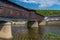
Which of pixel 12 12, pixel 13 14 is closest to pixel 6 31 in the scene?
pixel 13 14

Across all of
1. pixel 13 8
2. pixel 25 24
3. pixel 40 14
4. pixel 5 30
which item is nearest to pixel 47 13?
pixel 40 14

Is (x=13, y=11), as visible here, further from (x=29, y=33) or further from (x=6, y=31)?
(x=6, y=31)

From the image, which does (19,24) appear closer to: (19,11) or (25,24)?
(25,24)

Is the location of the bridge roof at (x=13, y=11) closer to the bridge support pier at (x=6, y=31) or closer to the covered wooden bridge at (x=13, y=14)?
the covered wooden bridge at (x=13, y=14)

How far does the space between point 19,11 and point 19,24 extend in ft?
11.6

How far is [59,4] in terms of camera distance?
51.5ft

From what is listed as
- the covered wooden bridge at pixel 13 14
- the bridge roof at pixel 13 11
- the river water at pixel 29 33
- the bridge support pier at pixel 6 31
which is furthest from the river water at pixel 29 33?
the bridge roof at pixel 13 11

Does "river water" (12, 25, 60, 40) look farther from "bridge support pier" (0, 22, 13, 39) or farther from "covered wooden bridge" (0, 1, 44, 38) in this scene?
"covered wooden bridge" (0, 1, 44, 38)

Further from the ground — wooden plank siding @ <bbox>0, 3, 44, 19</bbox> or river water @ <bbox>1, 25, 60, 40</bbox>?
wooden plank siding @ <bbox>0, 3, 44, 19</bbox>

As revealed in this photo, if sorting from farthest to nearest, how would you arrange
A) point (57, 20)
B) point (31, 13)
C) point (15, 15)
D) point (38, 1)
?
point (57, 20) < point (31, 13) < point (38, 1) < point (15, 15)

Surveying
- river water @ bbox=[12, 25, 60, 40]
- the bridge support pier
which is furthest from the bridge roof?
river water @ bbox=[12, 25, 60, 40]

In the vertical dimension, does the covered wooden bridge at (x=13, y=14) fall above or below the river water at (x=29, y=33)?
above

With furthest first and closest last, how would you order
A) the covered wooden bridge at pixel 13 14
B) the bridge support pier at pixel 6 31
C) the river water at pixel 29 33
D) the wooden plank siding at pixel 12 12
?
the wooden plank siding at pixel 12 12 < the covered wooden bridge at pixel 13 14 < the bridge support pier at pixel 6 31 < the river water at pixel 29 33

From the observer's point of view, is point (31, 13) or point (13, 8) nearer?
point (13, 8)
